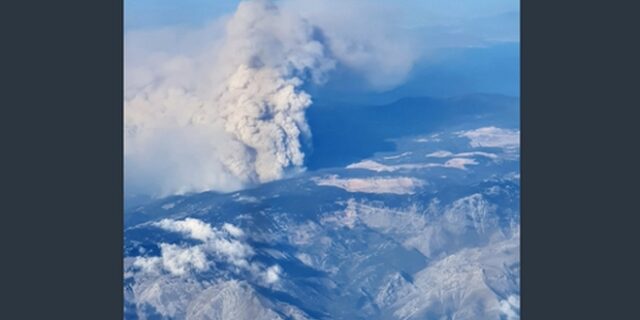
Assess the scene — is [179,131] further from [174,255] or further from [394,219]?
[394,219]

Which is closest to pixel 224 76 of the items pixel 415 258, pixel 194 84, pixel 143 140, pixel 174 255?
pixel 194 84

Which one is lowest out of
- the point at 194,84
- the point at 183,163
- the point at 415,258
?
the point at 415,258

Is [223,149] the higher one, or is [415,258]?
[223,149]

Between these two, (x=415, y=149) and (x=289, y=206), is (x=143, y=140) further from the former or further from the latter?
(x=415, y=149)

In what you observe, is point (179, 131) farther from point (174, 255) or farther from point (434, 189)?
point (434, 189)

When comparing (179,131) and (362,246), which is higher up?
(179,131)

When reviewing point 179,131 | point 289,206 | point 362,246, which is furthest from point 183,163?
point 362,246
